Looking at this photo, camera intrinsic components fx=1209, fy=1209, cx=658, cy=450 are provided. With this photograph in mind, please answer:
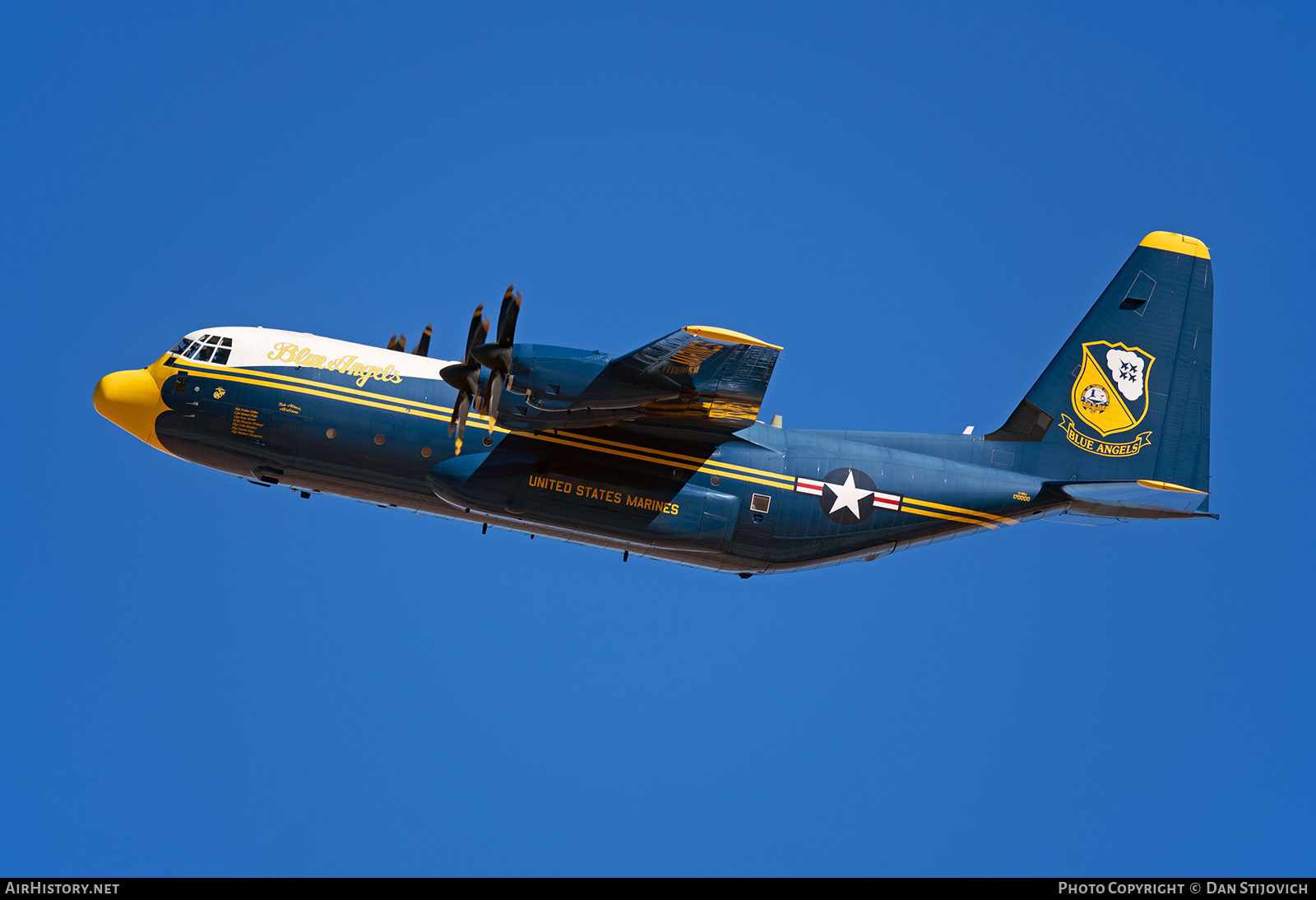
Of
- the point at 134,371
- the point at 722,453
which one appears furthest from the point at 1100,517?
the point at 134,371

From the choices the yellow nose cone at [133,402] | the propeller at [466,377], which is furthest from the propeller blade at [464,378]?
the yellow nose cone at [133,402]

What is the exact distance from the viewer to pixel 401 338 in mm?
27531

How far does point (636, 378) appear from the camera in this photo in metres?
22.3

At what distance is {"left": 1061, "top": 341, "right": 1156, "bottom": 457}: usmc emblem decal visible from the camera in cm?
2777

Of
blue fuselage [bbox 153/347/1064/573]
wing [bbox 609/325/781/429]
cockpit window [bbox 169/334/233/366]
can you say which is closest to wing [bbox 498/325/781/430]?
wing [bbox 609/325/781/429]

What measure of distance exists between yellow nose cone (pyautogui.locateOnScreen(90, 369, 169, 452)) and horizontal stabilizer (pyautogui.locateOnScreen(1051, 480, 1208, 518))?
19052 millimetres

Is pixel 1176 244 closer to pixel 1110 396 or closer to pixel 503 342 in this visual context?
pixel 1110 396

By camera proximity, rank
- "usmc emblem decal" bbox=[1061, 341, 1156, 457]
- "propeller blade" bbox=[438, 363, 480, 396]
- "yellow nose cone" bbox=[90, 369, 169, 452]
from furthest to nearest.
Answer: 1. "usmc emblem decal" bbox=[1061, 341, 1156, 457]
2. "yellow nose cone" bbox=[90, 369, 169, 452]
3. "propeller blade" bbox=[438, 363, 480, 396]

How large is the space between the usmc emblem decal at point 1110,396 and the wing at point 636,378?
361 inches

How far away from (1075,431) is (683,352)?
36.3 feet

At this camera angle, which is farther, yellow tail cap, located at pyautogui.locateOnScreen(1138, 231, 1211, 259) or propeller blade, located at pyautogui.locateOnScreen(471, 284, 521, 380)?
yellow tail cap, located at pyautogui.locateOnScreen(1138, 231, 1211, 259)

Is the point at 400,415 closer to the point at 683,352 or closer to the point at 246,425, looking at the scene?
the point at 246,425

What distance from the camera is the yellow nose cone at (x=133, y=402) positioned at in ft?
81.2

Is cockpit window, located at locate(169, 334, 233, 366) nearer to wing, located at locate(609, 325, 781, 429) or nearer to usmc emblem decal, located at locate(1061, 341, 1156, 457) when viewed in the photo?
wing, located at locate(609, 325, 781, 429)
